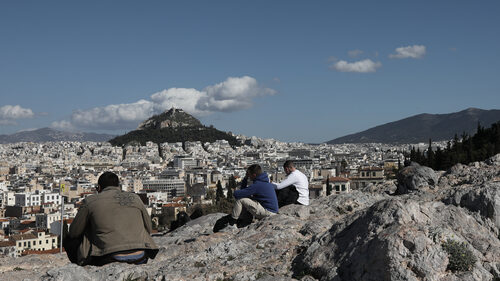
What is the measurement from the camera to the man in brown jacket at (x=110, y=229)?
5.62 meters

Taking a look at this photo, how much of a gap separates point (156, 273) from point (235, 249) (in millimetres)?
1165

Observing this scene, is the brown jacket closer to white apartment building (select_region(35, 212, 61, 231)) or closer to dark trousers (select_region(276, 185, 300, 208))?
dark trousers (select_region(276, 185, 300, 208))

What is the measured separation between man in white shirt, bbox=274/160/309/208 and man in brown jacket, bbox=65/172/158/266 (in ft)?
14.2

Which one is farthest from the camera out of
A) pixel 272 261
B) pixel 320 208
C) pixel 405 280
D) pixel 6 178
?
pixel 6 178

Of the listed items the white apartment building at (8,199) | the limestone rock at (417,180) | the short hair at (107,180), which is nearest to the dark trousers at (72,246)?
the short hair at (107,180)

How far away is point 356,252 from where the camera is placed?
16.6 ft

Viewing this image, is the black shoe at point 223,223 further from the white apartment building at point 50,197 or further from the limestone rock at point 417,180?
the white apartment building at point 50,197

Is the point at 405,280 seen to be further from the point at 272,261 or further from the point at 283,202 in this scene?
the point at 283,202

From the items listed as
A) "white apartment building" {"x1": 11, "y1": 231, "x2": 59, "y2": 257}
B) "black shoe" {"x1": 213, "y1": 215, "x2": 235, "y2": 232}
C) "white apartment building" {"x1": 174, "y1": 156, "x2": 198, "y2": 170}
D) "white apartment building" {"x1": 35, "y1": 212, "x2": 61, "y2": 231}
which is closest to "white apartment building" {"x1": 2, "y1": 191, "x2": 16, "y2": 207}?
"white apartment building" {"x1": 35, "y1": 212, "x2": 61, "y2": 231}

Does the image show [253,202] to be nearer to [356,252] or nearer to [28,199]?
[356,252]

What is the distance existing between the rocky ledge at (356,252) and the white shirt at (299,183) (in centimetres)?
248

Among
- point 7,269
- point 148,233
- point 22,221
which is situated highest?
point 148,233

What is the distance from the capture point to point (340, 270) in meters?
5.06

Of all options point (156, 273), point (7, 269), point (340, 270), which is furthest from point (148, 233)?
point (340, 270)
